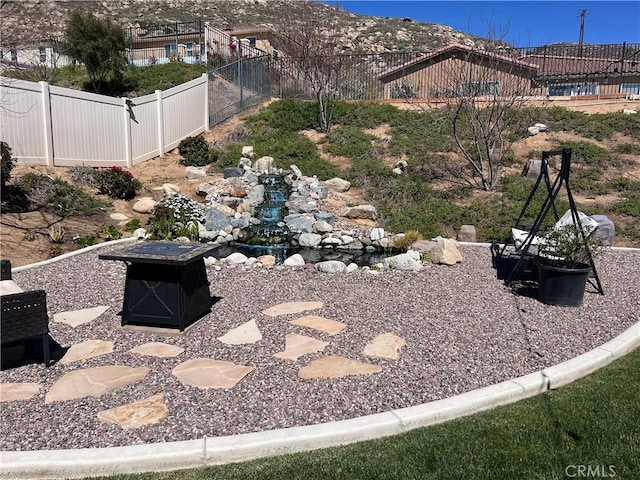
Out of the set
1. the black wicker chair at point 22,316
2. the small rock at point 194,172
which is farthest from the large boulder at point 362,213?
the black wicker chair at point 22,316

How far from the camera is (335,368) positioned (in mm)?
4277

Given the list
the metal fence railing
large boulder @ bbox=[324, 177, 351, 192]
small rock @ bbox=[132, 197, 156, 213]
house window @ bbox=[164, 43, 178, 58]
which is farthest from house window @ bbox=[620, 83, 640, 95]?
house window @ bbox=[164, 43, 178, 58]

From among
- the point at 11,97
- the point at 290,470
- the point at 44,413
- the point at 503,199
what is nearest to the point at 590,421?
the point at 290,470

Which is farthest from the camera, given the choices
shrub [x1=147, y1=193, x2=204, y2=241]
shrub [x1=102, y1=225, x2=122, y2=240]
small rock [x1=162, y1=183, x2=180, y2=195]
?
small rock [x1=162, y1=183, x2=180, y2=195]

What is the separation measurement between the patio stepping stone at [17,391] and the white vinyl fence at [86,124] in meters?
8.97

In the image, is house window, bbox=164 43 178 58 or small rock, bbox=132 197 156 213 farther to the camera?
house window, bbox=164 43 178 58

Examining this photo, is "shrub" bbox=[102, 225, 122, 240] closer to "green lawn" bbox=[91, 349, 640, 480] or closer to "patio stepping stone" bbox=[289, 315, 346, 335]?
"patio stepping stone" bbox=[289, 315, 346, 335]

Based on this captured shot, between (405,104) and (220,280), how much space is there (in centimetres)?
1542

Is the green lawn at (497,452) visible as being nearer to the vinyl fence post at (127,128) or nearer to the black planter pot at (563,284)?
the black planter pot at (563,284)

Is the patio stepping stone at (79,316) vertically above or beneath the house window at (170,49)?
beneath

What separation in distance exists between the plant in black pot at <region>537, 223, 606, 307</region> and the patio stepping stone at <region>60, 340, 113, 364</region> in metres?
5.11

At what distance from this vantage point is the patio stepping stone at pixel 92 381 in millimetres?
3854

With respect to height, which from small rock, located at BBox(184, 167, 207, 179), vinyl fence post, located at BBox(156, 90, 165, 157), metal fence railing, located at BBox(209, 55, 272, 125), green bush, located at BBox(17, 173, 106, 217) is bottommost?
green bush, located at BBox(17, 173, 106, 217)

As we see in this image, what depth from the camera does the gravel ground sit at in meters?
3.49
